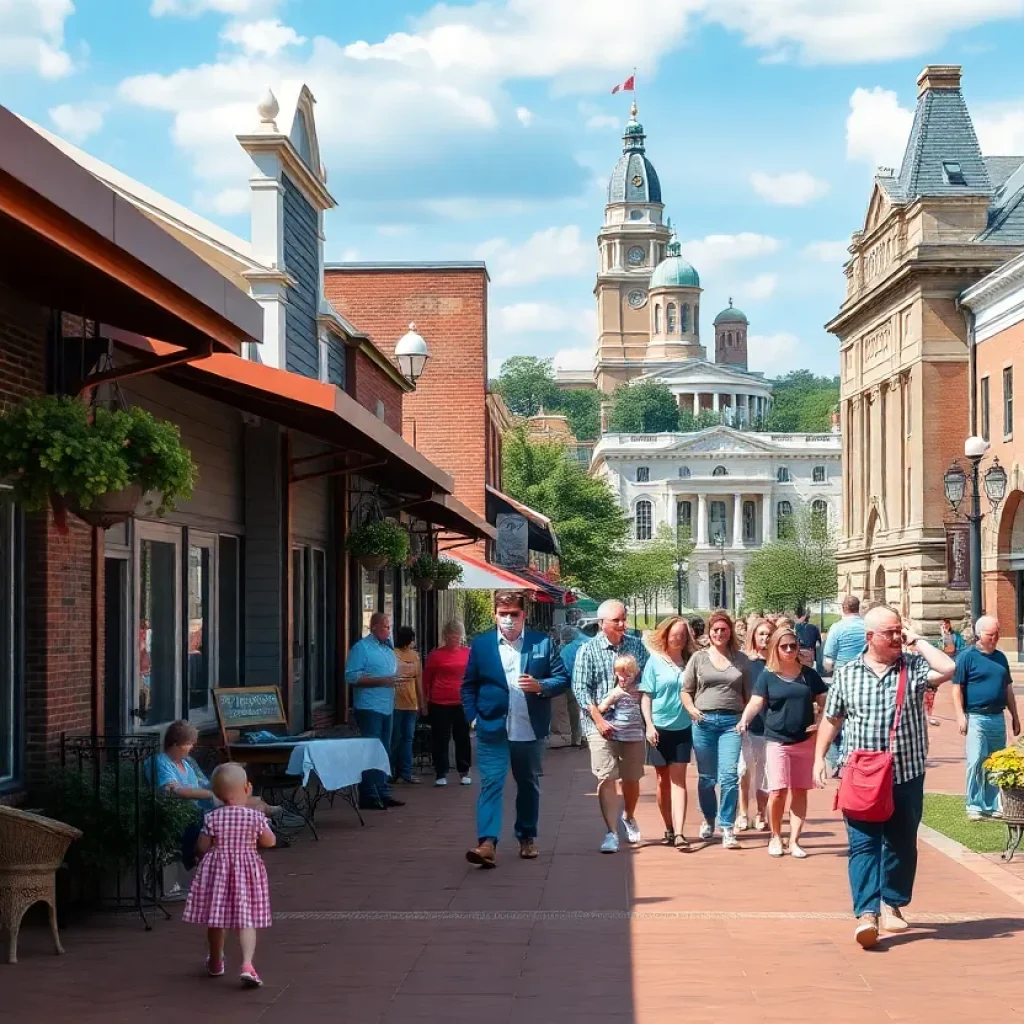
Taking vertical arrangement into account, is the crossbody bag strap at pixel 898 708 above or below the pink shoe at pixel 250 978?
above

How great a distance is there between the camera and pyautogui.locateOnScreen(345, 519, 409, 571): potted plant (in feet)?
61.9

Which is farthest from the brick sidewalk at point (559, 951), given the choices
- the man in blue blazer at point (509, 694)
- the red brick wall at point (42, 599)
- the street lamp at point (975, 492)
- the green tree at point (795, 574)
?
the green tree at point (795, 574)

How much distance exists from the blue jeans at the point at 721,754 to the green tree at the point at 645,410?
6765 inches

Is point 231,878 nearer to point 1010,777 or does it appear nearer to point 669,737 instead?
point 669,737

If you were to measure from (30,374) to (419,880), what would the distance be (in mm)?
3894

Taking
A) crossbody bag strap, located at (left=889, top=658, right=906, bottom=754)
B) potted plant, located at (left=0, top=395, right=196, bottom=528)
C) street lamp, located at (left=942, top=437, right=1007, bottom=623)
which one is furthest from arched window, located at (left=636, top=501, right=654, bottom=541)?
potted plant, located at (left=0, top=395, right=196, bottom=528)

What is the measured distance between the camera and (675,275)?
19238cm

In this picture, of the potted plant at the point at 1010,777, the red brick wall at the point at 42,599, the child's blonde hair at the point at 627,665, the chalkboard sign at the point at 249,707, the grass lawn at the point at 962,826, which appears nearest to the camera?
the red brick wall at the point at 42,599

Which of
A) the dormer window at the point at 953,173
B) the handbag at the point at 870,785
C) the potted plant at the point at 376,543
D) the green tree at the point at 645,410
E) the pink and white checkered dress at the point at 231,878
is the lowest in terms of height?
the pink and white checkered dress at the point at 231,878

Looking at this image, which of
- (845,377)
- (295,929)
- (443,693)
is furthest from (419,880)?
(845,377)

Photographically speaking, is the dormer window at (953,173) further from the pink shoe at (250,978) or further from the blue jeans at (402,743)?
the pink shoe at (250,978)

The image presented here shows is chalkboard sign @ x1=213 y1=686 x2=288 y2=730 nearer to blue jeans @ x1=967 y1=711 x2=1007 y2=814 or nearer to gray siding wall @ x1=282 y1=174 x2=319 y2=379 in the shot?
blue jeans @ x1=967 y1=711 x2=1007 y2=814

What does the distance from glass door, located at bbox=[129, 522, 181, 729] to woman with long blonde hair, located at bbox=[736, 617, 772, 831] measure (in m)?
4.46

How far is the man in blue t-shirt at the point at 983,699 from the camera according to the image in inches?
526
